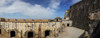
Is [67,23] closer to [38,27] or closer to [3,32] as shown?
[38,27]

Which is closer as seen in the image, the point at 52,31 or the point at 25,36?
the point at 25,36

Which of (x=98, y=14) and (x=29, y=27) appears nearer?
(x=98, y=14)

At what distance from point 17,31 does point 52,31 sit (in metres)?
7.38

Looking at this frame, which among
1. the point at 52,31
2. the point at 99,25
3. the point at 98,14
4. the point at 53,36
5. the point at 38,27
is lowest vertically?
the point at 53,36

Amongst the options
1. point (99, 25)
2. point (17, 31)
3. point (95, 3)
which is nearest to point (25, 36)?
point (17, 31)

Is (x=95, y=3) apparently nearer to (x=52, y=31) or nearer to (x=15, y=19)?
(x=52, y=31)

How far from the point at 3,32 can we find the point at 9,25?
185 centimetres

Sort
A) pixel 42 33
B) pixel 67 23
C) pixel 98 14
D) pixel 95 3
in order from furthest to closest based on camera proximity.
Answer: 1. pixel 67 23
2. pixel 42 33
3. pixel 95 3
4. pixel 98 14

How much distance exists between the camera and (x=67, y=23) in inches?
846

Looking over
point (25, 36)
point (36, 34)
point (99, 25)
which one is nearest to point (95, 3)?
point (99, 25)

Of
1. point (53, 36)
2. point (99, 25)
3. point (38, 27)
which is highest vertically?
point (99, 25)

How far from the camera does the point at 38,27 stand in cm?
1380

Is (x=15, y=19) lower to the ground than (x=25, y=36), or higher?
higher

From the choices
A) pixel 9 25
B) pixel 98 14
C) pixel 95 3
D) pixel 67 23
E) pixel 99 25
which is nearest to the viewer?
pixel 99 25
